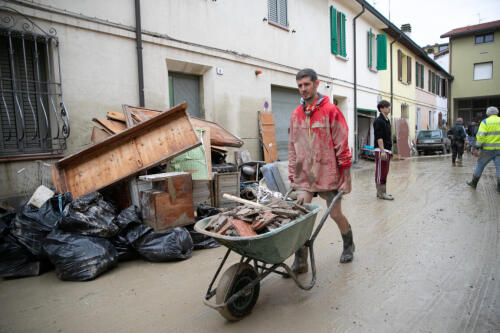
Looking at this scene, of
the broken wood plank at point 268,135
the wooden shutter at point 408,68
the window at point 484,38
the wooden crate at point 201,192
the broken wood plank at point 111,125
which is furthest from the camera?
the window at point 484,38

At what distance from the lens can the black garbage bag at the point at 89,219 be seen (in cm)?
347

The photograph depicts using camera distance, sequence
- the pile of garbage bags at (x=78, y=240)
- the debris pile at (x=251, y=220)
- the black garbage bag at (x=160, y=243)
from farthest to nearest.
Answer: the black garbage bag at (x=160, y=243) → the pile of garbage bags at (x=78, y=240) → the debris pile at (x=251, y=220)

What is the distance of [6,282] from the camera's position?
324cm

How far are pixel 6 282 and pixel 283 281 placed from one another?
2.80 metres

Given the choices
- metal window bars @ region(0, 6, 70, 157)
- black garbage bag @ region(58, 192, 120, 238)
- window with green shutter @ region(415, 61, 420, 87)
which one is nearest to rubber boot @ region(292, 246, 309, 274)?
black garbage bag @ region(58, 192, 120, 238)

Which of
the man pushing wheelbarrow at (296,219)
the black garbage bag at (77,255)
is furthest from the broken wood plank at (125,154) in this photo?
the man pushing wheelbarrow at (296,219)

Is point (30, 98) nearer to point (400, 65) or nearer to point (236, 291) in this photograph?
point (236, 291)

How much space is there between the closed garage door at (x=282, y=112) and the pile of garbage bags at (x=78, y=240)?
23.7 ft

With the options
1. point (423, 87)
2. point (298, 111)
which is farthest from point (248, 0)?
point (423, 87)

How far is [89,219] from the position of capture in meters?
3.54

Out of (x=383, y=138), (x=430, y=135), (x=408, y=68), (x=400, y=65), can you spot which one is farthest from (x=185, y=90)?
(x=408, y=68)

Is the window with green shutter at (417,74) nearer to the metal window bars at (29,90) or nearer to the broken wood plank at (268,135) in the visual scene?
the broken wood plank at (268,135)

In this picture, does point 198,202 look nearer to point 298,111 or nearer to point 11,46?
point 298,111

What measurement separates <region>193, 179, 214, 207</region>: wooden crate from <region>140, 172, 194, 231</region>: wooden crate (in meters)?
0.48
